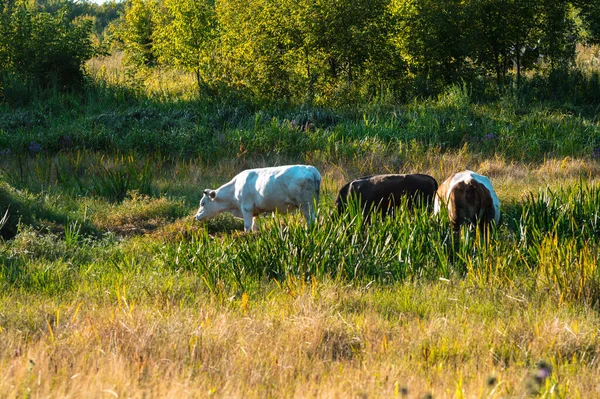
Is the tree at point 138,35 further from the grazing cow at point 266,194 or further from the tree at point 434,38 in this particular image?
the grazing cow at point 266,194

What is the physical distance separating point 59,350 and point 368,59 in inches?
714

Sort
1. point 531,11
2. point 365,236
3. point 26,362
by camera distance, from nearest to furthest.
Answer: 1. point 26,362
2. point 365,236
3. point 531,11

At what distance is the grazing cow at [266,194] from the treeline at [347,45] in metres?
10.0

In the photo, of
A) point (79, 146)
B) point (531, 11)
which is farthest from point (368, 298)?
point (531, 11)

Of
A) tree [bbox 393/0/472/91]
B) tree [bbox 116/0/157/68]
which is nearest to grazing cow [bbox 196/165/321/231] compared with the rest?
tree [bbox 393/0/472/91]

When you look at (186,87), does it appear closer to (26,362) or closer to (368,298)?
(368,298)

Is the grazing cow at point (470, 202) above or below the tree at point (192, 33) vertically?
below

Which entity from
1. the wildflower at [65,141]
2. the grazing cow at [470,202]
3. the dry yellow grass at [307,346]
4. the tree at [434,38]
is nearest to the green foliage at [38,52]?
the wildflower at [65,141]

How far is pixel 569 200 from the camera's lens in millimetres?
9656

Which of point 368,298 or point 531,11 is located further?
point 531,11

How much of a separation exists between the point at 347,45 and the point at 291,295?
1542 centimetres

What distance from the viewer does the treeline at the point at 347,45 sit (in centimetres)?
2208

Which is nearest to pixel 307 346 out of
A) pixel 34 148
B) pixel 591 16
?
pixel 34 148

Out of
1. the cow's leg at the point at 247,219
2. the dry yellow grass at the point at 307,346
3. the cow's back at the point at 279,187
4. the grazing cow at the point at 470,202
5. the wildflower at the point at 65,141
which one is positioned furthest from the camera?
the wildflower at the point at 65,141
